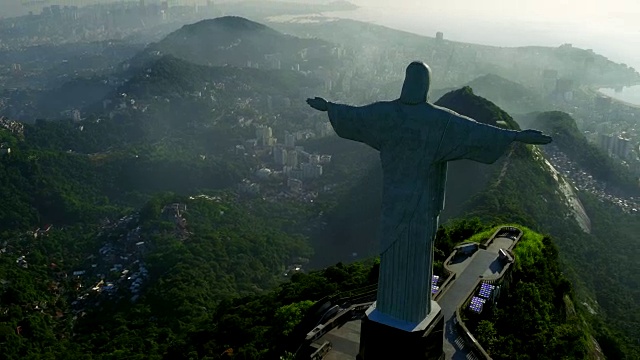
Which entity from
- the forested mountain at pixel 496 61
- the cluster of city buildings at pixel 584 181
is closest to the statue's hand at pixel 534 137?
the cluster of city buildings at pixel 584 181

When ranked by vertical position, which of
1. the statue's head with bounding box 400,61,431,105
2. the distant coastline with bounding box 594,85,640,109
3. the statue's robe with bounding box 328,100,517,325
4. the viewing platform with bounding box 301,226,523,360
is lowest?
the distant coastline with bounding box 594,85,640,109

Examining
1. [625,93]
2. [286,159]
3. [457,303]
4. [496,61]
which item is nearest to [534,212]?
[457,303]

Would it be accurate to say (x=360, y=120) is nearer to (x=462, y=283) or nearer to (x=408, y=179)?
(x=408, y=179)

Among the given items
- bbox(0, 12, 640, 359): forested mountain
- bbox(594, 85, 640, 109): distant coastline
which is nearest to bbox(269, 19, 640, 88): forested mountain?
bbox(594, 85, 640, 109): distant coastline

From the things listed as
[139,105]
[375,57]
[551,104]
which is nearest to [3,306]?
[139,105]

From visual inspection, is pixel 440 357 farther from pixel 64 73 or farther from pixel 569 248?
pixel 64 73

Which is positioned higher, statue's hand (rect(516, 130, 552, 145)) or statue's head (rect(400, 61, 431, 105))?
statue's head (rect(400, 61, 431, 105))

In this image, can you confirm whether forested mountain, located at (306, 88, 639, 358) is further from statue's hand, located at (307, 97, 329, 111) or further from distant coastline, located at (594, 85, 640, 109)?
distant coastline, located at (594, 85, 640, 109)
